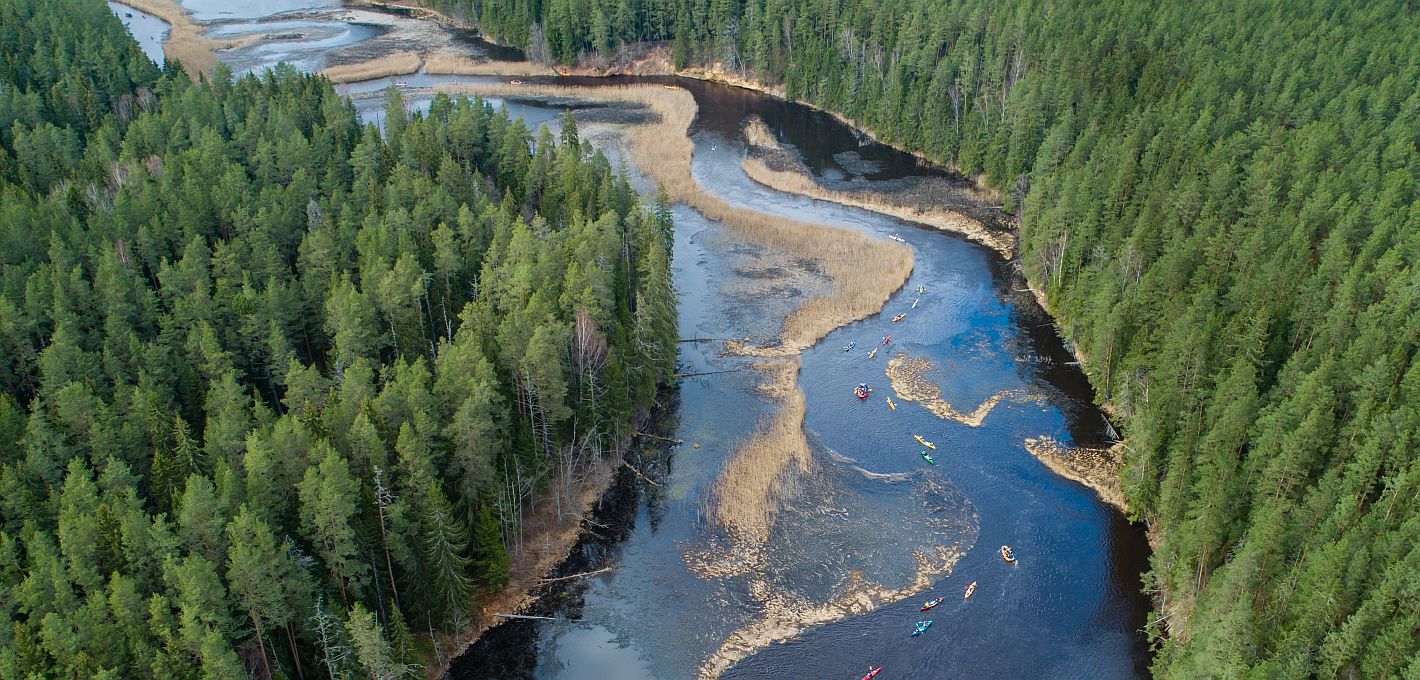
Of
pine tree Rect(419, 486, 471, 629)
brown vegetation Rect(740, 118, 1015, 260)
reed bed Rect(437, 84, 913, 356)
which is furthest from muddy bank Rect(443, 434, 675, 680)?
brown vegetation Rect(740, 118, 1015, 260)

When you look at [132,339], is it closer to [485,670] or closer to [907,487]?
[485,670]

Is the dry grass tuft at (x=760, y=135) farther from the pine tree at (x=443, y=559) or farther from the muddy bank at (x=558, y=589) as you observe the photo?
the pine tree at (x=443, y=559)

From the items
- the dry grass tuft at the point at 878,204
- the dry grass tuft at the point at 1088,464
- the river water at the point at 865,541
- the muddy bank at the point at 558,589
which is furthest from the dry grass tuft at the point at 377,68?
the dry grass tuft at the point at 1088,464

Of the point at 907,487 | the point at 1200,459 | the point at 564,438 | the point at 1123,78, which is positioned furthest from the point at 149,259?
the point at 1123,78

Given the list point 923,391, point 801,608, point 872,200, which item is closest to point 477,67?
point 872,200

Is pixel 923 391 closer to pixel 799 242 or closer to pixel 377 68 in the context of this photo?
pixel 799 242

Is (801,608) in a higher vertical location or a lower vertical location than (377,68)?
lower

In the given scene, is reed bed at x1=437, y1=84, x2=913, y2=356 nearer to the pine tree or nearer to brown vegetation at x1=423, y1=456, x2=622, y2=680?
brown vegetation at x1=423, y1=456, x2=622, y2=680
